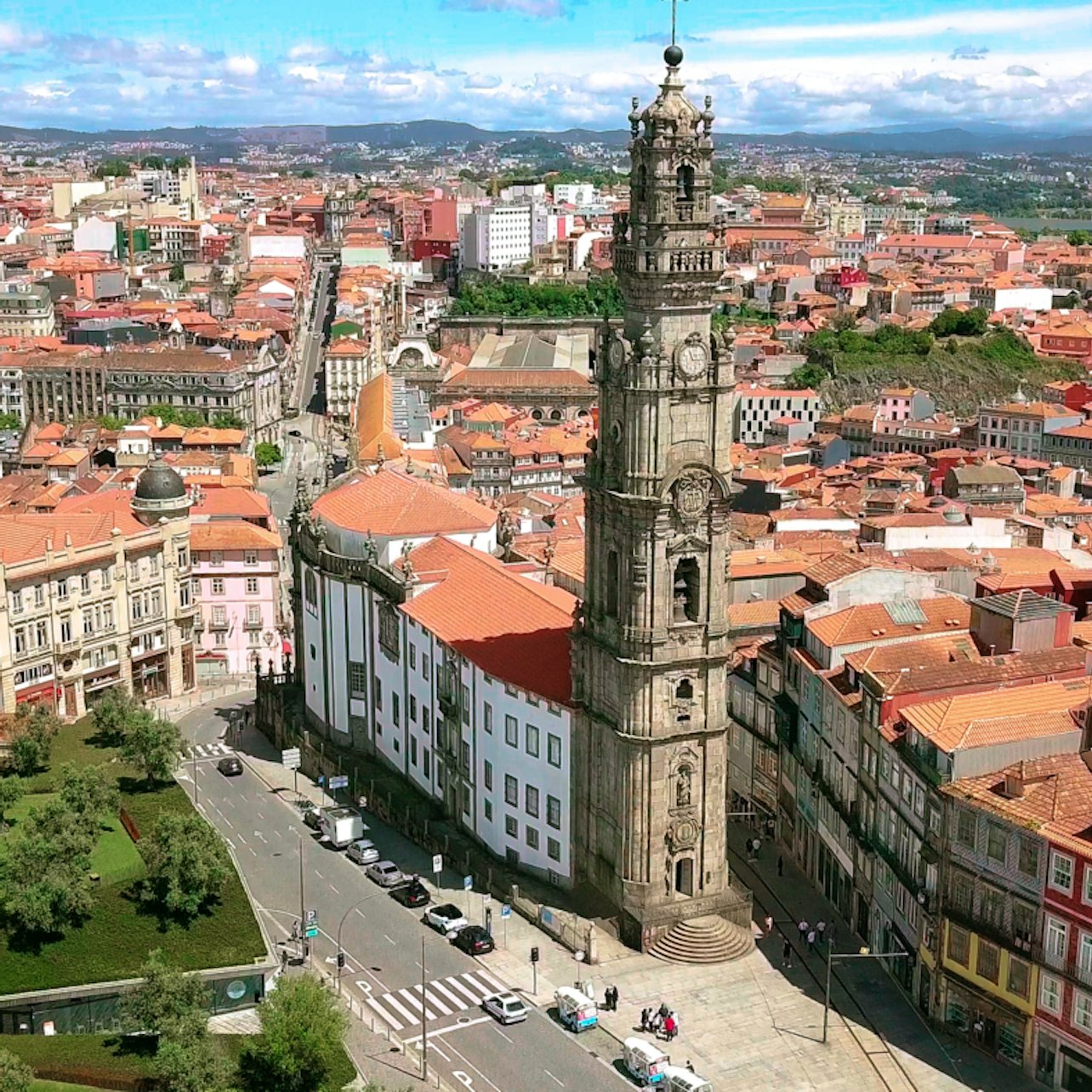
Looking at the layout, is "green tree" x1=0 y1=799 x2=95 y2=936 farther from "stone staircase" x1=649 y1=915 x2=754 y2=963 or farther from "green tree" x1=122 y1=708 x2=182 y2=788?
"stone staircase" x1=649 y1=915 x2=754 y2=963

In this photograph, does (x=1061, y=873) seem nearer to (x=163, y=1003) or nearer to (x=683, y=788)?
(x=683, y=788)

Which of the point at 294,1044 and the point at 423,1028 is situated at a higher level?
the point at 294,1044

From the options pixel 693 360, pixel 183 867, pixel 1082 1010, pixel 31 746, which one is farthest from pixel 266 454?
pixel 1082 1010

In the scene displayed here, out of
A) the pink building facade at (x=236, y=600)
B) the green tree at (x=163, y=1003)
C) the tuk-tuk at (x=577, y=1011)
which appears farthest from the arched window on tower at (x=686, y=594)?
the pink building facade at (x=236, y=600)

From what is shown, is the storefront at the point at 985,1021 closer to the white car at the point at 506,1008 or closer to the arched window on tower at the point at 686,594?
the white car at the point at 506,1008

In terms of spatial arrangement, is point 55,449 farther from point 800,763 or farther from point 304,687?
point 800,763

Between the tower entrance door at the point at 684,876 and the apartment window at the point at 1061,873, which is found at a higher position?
the apartment window at the point at 1061,873

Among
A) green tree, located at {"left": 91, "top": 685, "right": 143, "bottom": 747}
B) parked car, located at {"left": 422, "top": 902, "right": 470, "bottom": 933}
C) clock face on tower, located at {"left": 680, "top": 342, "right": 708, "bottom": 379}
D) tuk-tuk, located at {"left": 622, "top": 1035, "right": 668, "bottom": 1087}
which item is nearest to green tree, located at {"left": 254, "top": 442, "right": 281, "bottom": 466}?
green tree, located at {"left": 91, "top": 685, "right": 143, "bottom": 747}
